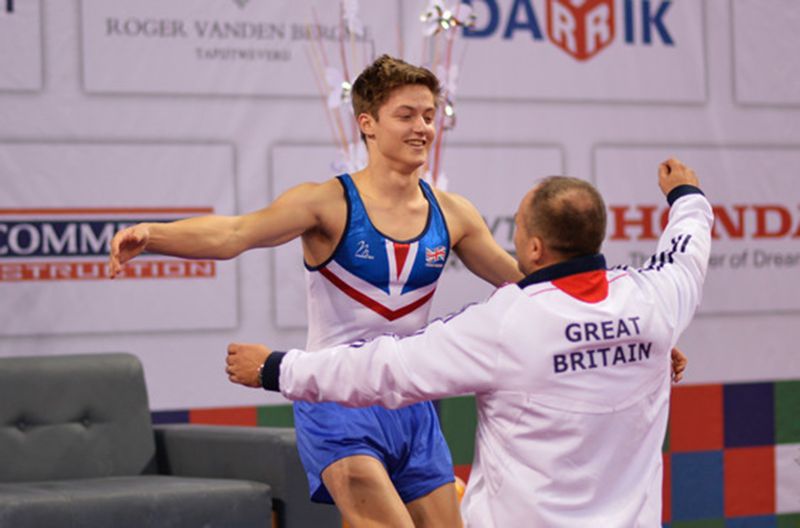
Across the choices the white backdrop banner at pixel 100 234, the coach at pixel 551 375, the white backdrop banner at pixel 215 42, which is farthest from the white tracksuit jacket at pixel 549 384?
the white backdrop banner at pixel 215 42

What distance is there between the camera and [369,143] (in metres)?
2.92

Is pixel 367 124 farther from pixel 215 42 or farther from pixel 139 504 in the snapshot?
pixel 215 42

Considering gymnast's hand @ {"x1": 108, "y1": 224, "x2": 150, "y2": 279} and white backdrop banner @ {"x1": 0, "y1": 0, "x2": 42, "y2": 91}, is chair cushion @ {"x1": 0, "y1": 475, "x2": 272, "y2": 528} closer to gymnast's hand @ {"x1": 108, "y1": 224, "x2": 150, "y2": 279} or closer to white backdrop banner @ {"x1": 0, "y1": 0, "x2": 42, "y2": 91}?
gymnast's hand @ {"x1": 108, "y1": 224, "x2": 150, "y2": 279}

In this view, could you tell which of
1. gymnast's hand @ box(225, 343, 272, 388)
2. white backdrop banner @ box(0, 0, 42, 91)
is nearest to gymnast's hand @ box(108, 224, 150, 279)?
gymnast's hand @ box(225, 343, 272, 388)

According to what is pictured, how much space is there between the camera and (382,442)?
9.07 feet

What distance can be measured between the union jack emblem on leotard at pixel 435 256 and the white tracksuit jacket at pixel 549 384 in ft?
2.77

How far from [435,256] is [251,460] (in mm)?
1013

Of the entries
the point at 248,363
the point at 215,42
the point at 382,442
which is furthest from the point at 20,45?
the point at 248,363

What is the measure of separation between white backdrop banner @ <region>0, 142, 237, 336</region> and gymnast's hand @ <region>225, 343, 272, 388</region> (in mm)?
1998

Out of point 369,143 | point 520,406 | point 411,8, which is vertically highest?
point 411,8

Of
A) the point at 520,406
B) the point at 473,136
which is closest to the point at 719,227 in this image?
the point at 473,136

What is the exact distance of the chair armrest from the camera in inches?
135

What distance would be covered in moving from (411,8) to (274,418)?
1.53 meters

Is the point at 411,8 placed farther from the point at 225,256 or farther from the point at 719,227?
the point at 225,256
